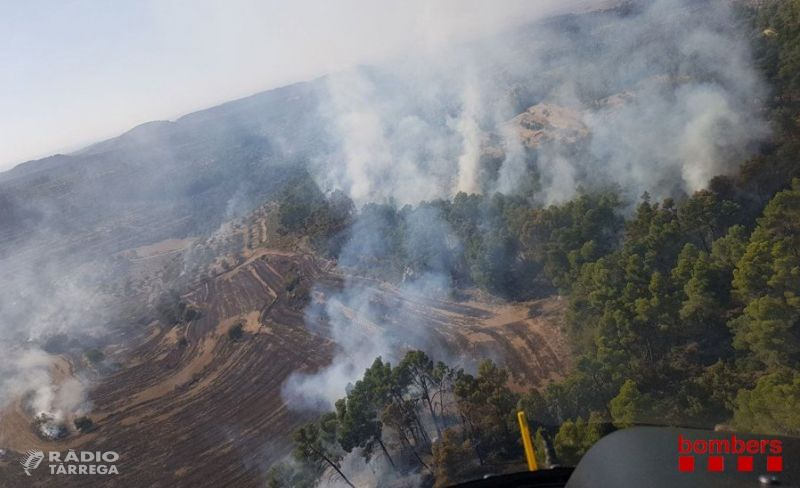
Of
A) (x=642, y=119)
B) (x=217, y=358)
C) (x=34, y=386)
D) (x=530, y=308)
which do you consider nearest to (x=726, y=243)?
(x=530, y=308)

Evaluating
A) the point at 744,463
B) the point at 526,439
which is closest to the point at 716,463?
the point at 744,463

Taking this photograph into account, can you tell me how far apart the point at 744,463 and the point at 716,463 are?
16 cm

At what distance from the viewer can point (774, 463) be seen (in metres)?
3.06

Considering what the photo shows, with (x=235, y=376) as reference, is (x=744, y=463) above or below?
above

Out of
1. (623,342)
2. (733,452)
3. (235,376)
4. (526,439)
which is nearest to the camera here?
(733,452)

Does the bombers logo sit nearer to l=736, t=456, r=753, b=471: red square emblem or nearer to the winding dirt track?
l=736, t=456, r=753, b=471: red square emblem

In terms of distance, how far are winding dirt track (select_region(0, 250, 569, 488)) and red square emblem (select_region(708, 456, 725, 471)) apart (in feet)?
54.1

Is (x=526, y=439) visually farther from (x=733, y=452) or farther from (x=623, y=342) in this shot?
(x=623, y=342)

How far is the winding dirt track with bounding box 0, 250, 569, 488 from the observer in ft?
64.7

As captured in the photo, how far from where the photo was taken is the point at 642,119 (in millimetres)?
35938

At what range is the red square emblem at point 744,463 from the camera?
3.07 m

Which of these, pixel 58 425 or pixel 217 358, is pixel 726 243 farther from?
pixel 58 425

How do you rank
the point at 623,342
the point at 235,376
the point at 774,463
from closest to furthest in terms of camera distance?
the point at 774,463, the point at 623,342, the point at 235,376

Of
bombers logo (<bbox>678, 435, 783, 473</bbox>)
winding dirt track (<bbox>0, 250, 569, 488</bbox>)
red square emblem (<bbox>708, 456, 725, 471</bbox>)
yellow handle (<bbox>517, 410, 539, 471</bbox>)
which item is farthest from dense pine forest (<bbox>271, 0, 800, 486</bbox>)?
red square emblem (<bbox>708, 456, 725, 471</bbox>)
